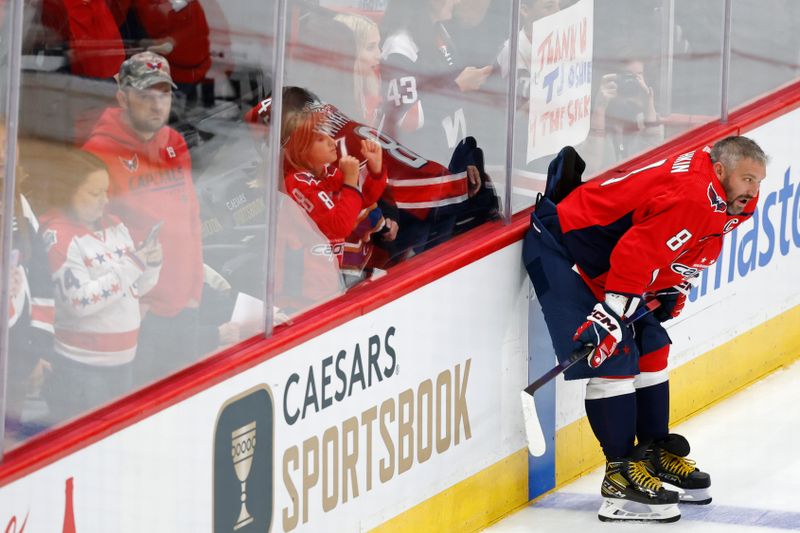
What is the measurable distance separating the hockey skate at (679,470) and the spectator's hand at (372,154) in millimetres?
→ 1256

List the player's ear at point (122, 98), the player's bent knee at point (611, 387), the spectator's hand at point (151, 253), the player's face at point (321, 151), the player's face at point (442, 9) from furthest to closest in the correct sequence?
the player's bent knee at point (611, 387) → the player's face at point (442, 9) → the player's face at point (321, 151) → the spectator's hand at point (151, 253) → the player's ear at point (122, 98)

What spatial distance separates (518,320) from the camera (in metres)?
4.46

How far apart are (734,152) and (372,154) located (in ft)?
3.28

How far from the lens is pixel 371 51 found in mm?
3824

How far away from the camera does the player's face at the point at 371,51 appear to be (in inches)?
149

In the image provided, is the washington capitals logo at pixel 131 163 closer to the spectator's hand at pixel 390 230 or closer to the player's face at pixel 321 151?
the player's face at pixel 321 151

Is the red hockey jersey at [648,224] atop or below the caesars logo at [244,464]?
atop

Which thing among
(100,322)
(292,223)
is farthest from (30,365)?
(292,223)

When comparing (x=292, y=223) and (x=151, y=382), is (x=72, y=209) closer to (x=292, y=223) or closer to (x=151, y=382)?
(x=151, y=382)

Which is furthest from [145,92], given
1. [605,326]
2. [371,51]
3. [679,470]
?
[679,470]

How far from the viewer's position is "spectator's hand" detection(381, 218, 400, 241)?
4.06 meters

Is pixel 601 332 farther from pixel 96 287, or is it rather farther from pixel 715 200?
pixel 96 287

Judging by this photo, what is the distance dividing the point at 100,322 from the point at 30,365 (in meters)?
0.20

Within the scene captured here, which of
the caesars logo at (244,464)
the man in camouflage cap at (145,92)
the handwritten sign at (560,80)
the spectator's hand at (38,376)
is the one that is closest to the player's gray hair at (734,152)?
the handwritten sign at (560,80)
